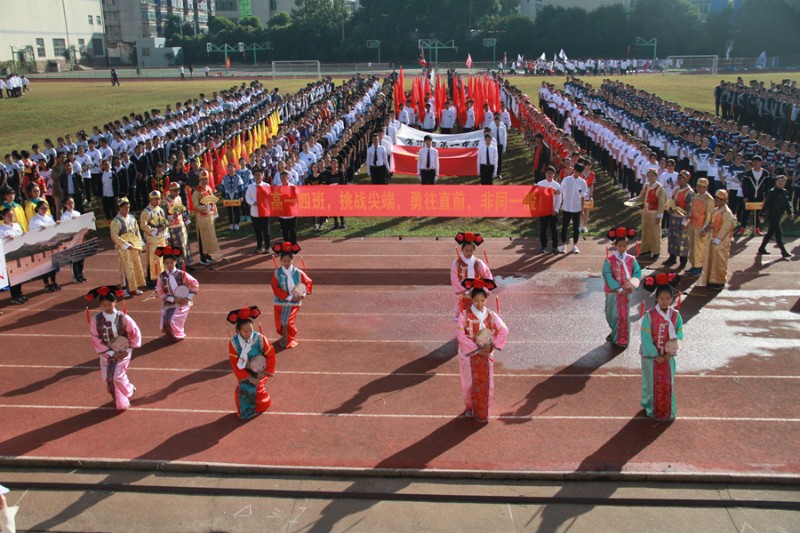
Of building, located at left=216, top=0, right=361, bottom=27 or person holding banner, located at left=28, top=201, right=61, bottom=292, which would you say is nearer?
person holding banner, located at left=28, top=201, right=61, bottom=292

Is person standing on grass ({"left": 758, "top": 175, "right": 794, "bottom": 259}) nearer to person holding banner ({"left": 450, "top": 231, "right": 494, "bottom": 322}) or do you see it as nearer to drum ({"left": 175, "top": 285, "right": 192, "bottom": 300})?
person holding banner ({"left": 450, "top": 231, "right": 494, "bottom": 322})

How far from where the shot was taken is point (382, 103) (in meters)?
33.0

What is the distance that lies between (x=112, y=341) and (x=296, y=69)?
58.7 m

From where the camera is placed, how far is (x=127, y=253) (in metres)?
14.0

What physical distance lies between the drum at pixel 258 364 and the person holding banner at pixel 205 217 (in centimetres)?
733

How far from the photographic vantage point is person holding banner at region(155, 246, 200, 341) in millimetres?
11664

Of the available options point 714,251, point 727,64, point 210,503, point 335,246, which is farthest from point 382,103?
point 727,64

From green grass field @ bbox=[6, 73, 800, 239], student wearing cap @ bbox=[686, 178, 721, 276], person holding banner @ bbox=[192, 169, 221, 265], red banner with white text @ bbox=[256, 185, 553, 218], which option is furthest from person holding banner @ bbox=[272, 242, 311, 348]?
student wearing cap @ bbox=[686, 178, 721, 276]

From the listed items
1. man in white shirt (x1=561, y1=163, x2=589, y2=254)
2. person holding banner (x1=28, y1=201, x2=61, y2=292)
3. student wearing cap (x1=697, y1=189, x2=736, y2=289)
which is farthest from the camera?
man in white shirt (x1=561, y1=163, x2=589, y2=254)

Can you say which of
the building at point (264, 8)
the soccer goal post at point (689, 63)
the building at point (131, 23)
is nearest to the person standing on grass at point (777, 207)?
the soccer goal post at point (689, 63)

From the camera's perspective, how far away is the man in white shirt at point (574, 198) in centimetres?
1597

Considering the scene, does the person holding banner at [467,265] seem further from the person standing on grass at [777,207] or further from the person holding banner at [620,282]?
the person standing on grass at [777,207]

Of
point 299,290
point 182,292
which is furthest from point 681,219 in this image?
point 182,292

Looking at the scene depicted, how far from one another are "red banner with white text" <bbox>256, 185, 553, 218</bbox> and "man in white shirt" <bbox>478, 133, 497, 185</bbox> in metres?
4.13
